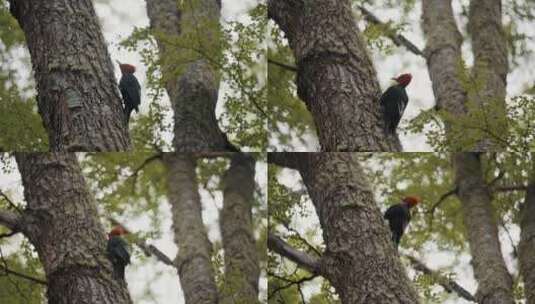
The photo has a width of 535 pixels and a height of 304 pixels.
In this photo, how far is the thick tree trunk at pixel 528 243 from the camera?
230 centimetres

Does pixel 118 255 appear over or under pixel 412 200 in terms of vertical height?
under

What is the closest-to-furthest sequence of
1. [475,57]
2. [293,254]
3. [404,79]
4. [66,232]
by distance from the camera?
[66,232] < [293,254] < [404,79] < [475,57]

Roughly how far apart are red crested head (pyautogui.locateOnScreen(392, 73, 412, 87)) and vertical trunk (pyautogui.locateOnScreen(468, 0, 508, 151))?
0.80 ft

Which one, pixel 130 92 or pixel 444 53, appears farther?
pixel 444 53

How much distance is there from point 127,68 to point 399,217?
0.95m

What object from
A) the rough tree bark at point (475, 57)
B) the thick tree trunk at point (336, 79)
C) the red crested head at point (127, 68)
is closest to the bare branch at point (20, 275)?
the red crested head at point (127, 68)

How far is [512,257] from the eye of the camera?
2.38 metres

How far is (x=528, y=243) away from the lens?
94.1 inches

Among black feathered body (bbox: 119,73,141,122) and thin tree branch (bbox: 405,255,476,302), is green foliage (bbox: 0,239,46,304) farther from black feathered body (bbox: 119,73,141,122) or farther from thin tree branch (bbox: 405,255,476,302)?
thin tree branch (bbox: 405,255,476,302)

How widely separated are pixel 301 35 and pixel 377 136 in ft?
1.27

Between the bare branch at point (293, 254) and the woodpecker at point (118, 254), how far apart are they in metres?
0.46

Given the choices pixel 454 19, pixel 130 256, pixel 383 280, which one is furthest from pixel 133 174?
pixel 454 19

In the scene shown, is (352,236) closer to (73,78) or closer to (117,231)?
(117,231)

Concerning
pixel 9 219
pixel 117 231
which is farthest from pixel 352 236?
pixel 9 219
